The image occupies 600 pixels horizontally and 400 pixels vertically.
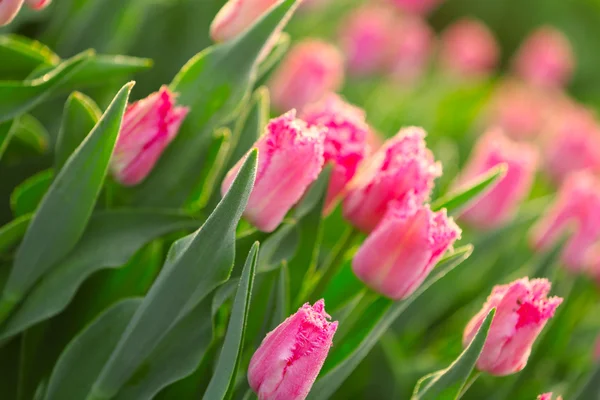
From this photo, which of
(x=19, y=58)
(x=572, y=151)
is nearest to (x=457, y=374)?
(x=19, y=58)

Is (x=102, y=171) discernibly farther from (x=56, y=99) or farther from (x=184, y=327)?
(x=56, y=99)

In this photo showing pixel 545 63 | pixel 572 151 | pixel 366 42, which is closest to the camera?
pixel 572 151

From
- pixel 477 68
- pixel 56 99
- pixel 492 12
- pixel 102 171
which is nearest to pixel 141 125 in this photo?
pixel 102 171

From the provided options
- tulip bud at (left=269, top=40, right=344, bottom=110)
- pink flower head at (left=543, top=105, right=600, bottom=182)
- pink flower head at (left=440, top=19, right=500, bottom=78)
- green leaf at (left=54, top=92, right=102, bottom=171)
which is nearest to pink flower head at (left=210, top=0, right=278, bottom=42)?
green leaf at (left=54, top=92, right=102, bottom=171)

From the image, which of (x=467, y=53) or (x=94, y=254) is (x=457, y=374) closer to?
(x=94, y=254)

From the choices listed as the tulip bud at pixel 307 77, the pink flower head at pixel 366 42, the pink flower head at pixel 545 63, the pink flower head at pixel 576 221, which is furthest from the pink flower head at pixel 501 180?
the pink flower head at pixel 545 63
